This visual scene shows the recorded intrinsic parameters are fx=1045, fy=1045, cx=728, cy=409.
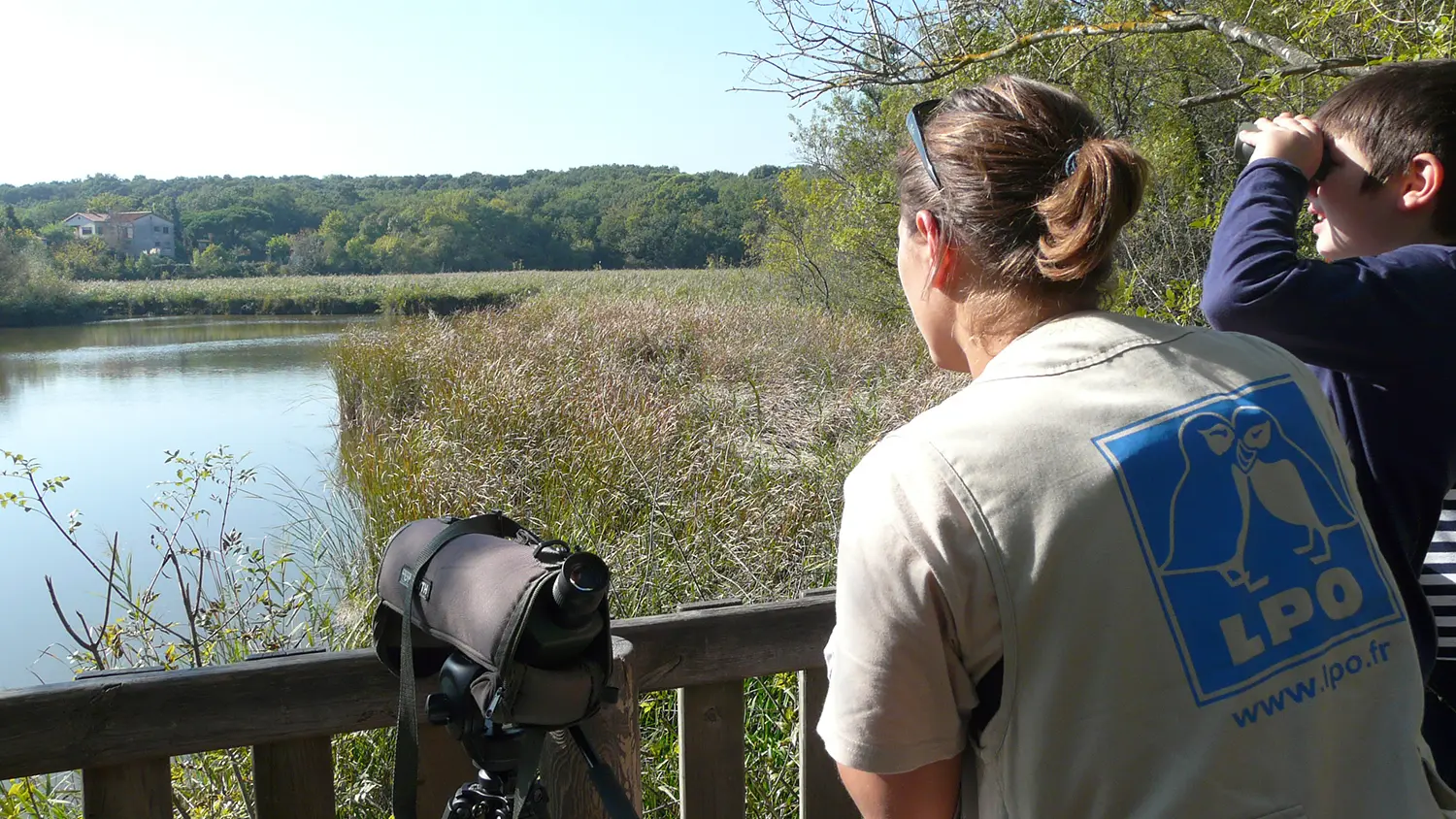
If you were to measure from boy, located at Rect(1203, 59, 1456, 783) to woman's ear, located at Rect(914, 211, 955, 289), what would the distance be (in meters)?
0.44

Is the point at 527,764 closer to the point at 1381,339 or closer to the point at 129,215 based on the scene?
the point at 1381,339

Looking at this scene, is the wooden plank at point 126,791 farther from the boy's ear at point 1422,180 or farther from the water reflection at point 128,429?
the water reflection at point 128,429

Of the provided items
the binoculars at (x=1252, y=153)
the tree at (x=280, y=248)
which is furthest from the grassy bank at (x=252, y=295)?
the binoculars at (x=1252, y=153)

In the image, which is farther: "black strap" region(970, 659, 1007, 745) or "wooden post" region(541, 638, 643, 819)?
"wooden post" region(541, 638, 643, 819)

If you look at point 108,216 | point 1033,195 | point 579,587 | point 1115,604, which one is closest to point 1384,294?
point 1033,195

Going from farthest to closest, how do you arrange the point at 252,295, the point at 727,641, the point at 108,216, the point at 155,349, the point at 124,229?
the point at 252,295
the point at 124,229
the point at 108,216
the point at 155,349
the point at 727,641

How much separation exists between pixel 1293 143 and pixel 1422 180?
6.3 inches

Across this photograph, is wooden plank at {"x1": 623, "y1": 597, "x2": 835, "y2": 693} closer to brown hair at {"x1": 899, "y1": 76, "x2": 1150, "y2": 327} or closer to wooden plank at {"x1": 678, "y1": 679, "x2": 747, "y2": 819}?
Answer: wooden plank at {"x1": 678, "y1": 679, "x2": 747, "y2": 819}

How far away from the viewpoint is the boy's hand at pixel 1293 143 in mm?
1280

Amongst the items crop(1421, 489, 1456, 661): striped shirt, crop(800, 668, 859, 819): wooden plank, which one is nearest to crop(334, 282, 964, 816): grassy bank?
crop(800, 668, 859, 819): wooden plank

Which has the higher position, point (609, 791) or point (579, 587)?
point (579, 587)

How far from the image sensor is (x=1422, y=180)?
1274 millimetres

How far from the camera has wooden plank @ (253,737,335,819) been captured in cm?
163

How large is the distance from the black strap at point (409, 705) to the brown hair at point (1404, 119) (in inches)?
48.3
